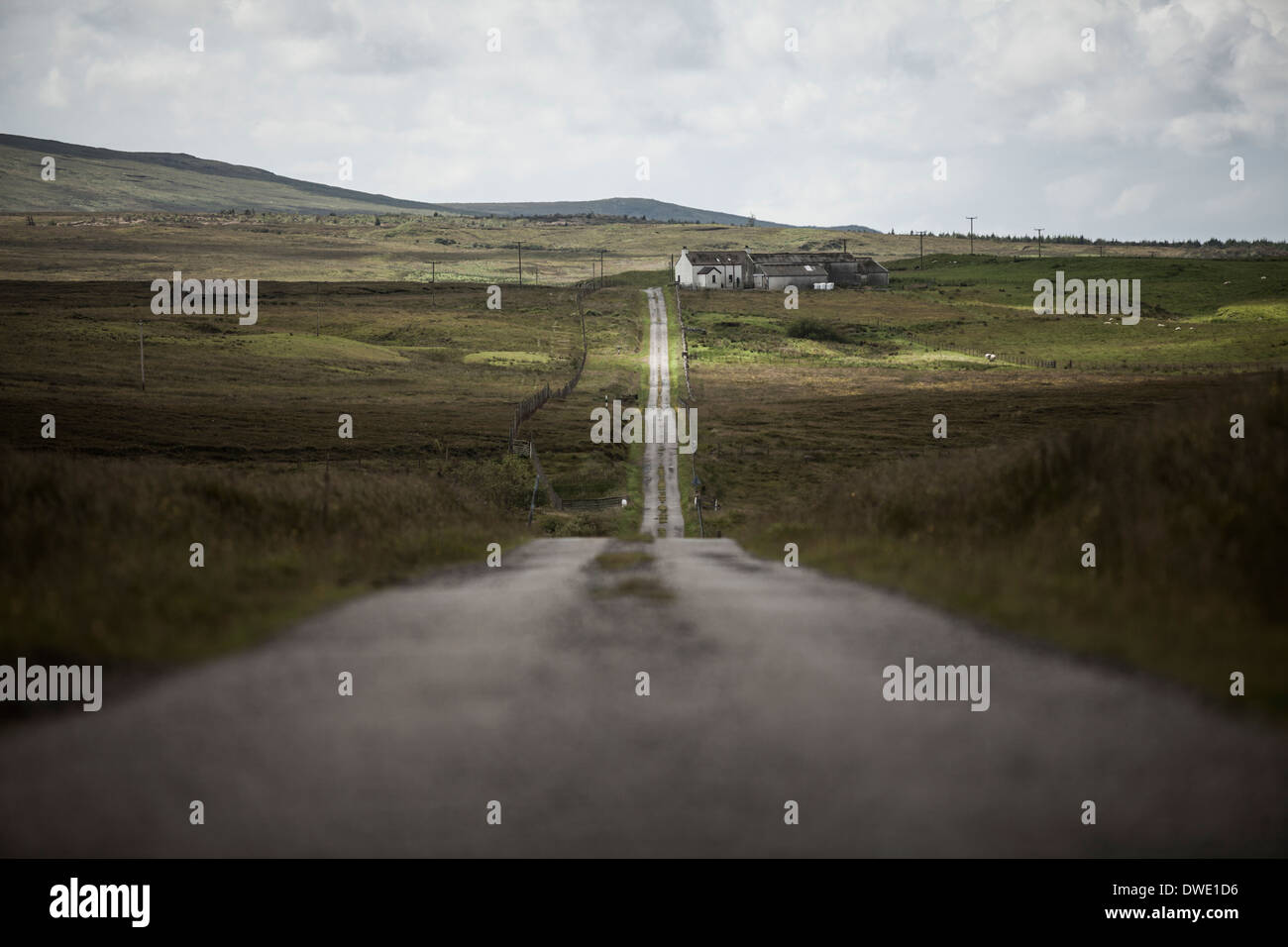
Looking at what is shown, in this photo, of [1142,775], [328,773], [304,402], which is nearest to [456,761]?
[328,773]

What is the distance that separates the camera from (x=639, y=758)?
8.62 meters

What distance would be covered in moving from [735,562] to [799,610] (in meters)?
6.16
